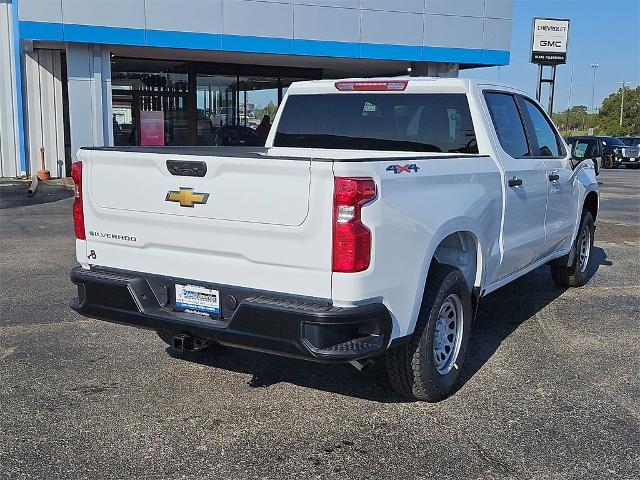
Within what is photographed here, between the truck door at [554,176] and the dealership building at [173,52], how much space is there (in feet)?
42.5

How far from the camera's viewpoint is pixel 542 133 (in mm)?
6355

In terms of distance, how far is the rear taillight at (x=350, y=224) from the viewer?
11.4ft

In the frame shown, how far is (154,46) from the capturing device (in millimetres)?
17469

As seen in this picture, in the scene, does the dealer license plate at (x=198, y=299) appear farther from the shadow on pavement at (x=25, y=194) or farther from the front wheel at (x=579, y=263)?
the shadow on pavement at (x=25, y=194)

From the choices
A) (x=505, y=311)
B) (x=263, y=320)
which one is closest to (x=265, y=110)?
(x=505, y=311)

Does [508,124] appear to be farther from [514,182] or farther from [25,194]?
[25,194]

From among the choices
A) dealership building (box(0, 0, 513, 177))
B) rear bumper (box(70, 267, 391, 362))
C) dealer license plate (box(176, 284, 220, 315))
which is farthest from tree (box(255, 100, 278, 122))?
dealer license plate (box(176, 284, 220, 315))

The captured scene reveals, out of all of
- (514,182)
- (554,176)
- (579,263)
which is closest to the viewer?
(514,182)

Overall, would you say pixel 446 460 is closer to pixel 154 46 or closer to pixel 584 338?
pixel 584 338

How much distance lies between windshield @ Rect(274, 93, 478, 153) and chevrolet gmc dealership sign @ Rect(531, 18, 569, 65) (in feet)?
85.0

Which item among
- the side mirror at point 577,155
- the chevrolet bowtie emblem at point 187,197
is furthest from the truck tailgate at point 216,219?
the side mirror at point 577,155

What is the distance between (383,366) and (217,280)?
1.76 m

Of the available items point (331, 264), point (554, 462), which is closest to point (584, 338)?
point (554, 462)

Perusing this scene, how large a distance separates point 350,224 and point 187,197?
1.02 metres
